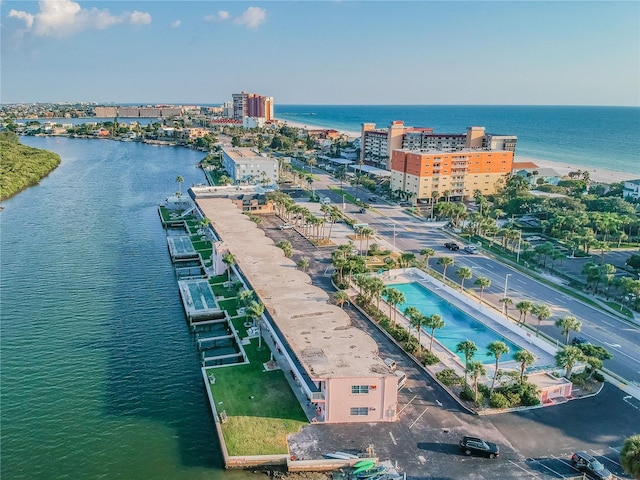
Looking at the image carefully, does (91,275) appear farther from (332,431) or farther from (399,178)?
(399,178)

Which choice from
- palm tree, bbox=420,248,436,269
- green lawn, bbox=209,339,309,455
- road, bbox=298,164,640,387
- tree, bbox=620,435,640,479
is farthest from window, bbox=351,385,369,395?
palm tree, bbox=420,248,436,269

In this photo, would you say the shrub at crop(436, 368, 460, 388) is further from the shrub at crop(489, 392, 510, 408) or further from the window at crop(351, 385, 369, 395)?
the window at crop(351, 385, 369, 395)

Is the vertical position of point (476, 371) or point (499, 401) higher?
point (476, 371)

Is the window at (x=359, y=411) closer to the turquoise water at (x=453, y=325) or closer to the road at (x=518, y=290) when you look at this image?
the turquoise water at (x=453, y=325)

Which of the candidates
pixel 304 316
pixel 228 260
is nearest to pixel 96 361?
pixel 228 260

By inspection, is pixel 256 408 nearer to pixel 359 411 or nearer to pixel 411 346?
pixel 359 411
